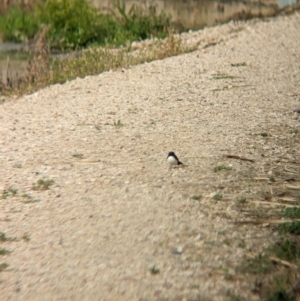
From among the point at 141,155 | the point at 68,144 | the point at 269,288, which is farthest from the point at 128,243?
the point at 68,144

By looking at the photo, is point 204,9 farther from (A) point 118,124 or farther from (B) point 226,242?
(B) point 226,242

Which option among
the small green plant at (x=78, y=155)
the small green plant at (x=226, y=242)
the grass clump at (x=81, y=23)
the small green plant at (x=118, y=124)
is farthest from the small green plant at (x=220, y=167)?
the grass clump at (x=81, y=23)

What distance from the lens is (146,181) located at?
666 centimetres

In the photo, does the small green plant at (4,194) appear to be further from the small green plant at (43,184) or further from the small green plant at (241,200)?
the small green plant at (241,200)

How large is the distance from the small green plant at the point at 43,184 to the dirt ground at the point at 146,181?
19 mm

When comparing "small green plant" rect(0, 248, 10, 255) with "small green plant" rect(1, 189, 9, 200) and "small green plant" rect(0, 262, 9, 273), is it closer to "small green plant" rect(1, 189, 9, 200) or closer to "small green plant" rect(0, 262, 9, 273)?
"small green plant" rect(0, 262, 9, 273)

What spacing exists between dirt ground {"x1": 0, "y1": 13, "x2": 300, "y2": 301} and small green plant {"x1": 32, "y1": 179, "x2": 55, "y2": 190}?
0.02 metres

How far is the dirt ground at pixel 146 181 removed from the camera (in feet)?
16.7

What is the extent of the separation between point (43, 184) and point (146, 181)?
80cm

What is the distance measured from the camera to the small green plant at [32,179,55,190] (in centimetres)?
667

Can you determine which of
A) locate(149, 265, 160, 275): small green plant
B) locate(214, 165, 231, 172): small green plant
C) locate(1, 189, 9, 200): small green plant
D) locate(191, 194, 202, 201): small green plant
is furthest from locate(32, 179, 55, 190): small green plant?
locate(149, 265, 160, 275): small green plant

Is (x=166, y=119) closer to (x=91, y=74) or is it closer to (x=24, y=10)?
(x=91, y=74)

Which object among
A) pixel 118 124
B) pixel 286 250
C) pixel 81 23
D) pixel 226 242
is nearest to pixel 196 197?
pixel 226 242

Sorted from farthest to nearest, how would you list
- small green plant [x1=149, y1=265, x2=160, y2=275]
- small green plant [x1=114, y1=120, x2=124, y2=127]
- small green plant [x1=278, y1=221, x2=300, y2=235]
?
small green plant [x1=114, y1=120, x2=124, y2=127] → small green plant [x1=278, y1=221, x2=300, y2=235] → small green plant [x1=149, y1=265, x2=160, y2=275]
